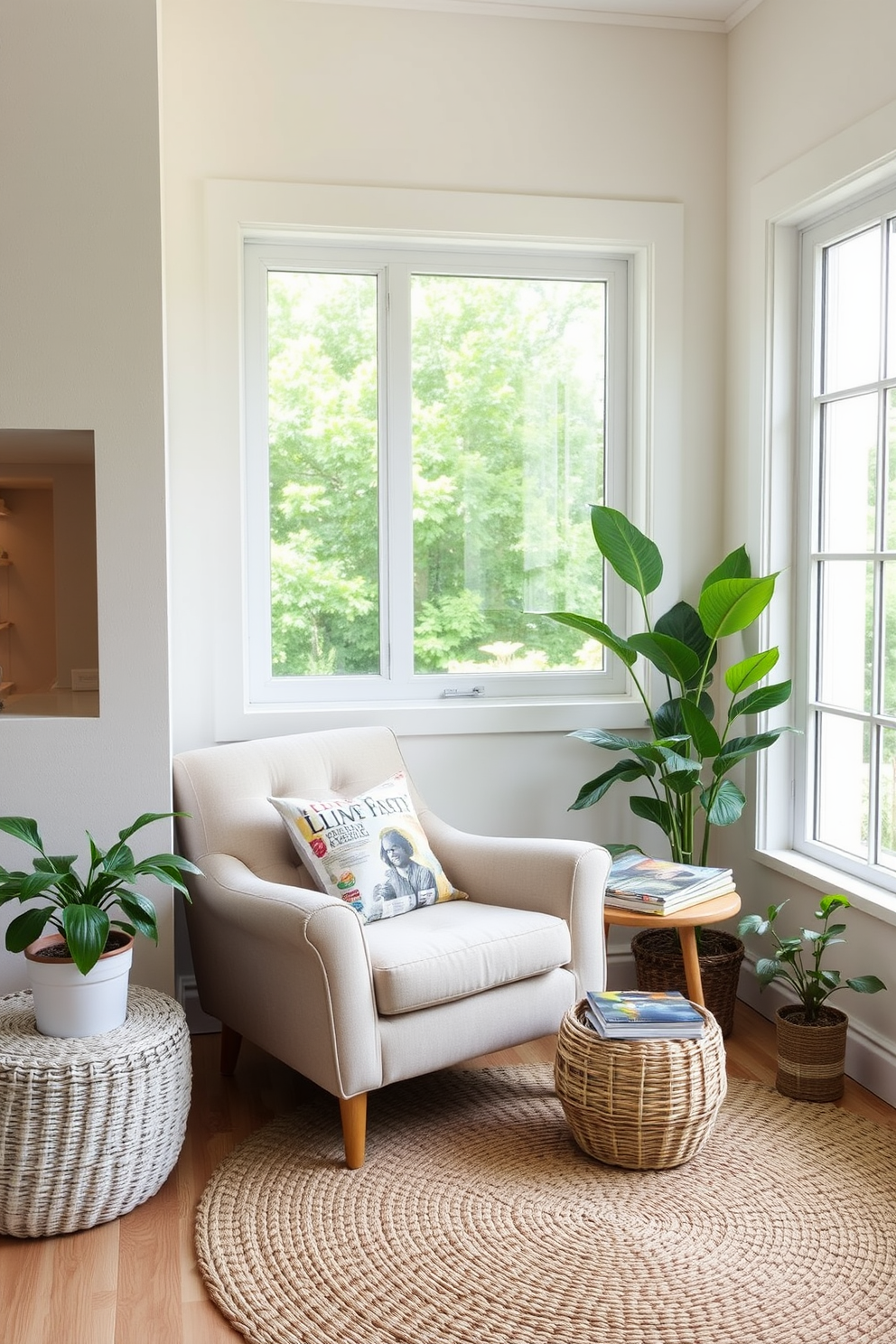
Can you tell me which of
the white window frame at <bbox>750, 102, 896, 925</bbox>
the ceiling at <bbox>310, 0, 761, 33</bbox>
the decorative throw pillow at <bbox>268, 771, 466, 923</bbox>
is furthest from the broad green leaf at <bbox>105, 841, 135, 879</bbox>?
the ceiling at <bbox>310, 0, 761, 33</bbox>

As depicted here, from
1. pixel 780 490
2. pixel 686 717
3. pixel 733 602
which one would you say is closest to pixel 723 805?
pixel 686 717

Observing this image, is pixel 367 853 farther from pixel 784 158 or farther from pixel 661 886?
pixel 784 158

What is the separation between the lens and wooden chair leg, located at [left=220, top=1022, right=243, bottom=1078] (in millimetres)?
2875

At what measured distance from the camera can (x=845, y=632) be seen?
120 inches

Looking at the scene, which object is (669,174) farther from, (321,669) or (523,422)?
(321,669)

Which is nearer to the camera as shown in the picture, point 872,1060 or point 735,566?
point 872,1060

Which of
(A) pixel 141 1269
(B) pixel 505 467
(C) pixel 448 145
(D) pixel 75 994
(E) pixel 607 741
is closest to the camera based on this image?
(A) pixel 141 1269

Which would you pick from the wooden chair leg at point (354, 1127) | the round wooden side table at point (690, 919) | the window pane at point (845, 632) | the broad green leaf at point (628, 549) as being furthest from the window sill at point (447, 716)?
the wooden chair leg at point (354, 1127)

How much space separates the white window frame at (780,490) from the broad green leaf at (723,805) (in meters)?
0.24

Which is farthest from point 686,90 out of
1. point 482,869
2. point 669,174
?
point 482,869

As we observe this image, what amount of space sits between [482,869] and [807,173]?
1.95 metres

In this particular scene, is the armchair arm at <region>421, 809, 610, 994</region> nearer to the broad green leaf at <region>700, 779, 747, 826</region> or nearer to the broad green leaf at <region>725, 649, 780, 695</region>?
the broad green leaf at <region>700, 779, 747, 826</region>

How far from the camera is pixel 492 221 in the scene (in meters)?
3.30

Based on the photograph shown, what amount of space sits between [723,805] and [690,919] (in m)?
0.39
